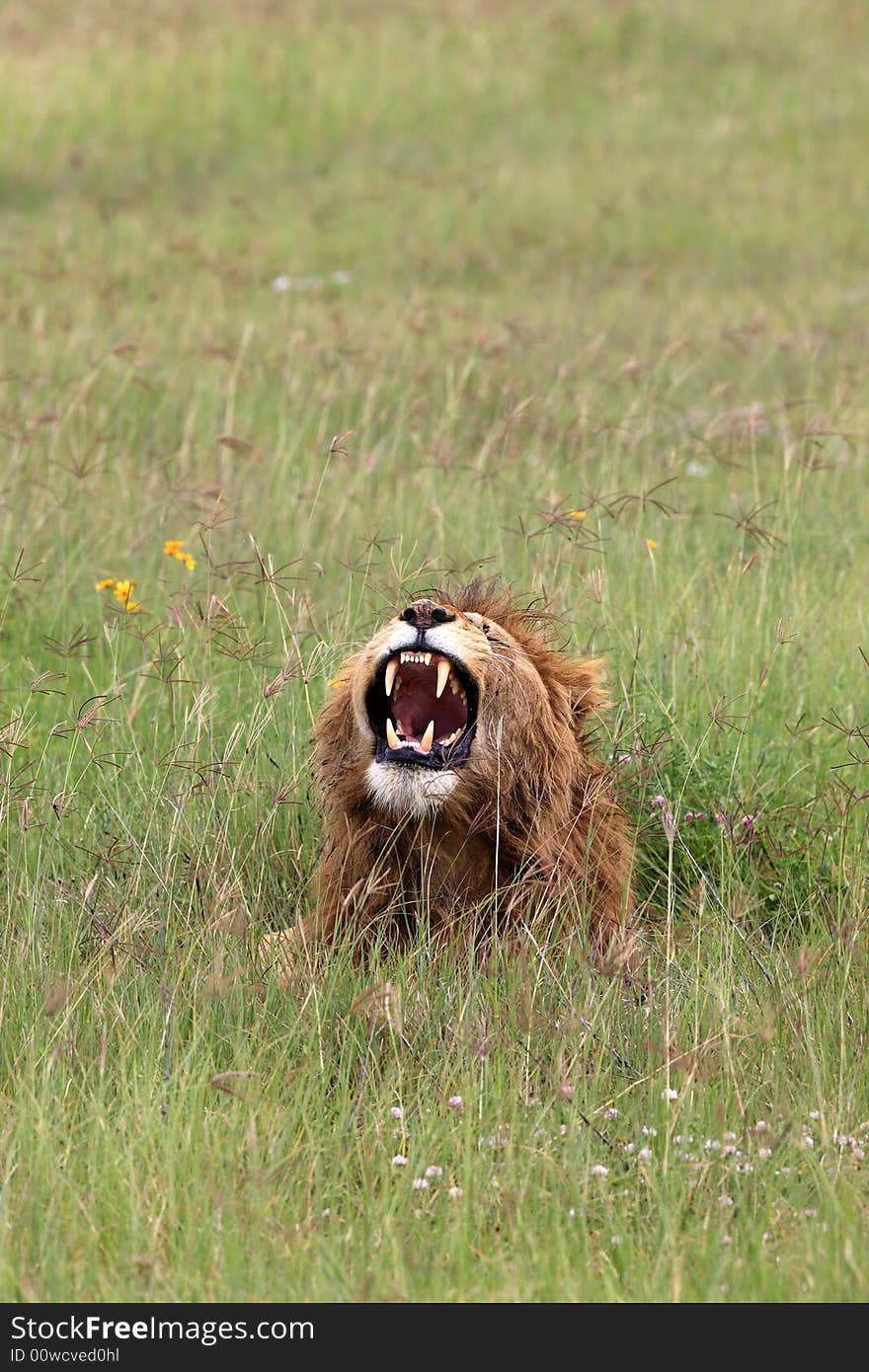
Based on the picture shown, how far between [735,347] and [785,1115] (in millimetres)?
8827

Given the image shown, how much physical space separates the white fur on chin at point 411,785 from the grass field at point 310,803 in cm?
34

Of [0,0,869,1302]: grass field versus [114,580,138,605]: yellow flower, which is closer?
[0,0,869,1302]: grass field

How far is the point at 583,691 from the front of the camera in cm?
408

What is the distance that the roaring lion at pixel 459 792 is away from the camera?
368 centimetres

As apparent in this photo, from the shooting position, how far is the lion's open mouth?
366 cm

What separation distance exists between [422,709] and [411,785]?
14.6 inches

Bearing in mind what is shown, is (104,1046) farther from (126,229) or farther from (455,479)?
(126,229)

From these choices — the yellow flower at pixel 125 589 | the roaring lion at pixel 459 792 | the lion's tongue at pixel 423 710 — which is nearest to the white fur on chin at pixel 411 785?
the roaring lion at pixel 459 792

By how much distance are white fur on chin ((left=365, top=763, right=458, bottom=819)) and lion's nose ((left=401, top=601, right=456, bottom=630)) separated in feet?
1.07

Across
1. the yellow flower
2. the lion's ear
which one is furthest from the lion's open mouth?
the yellow flower

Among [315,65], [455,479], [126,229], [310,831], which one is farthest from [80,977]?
[315,65]

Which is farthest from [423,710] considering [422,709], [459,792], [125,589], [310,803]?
[125,589]

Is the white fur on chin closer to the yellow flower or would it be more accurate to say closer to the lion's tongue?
the lion's tongue

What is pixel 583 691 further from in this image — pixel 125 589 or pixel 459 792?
pixel 125 589
